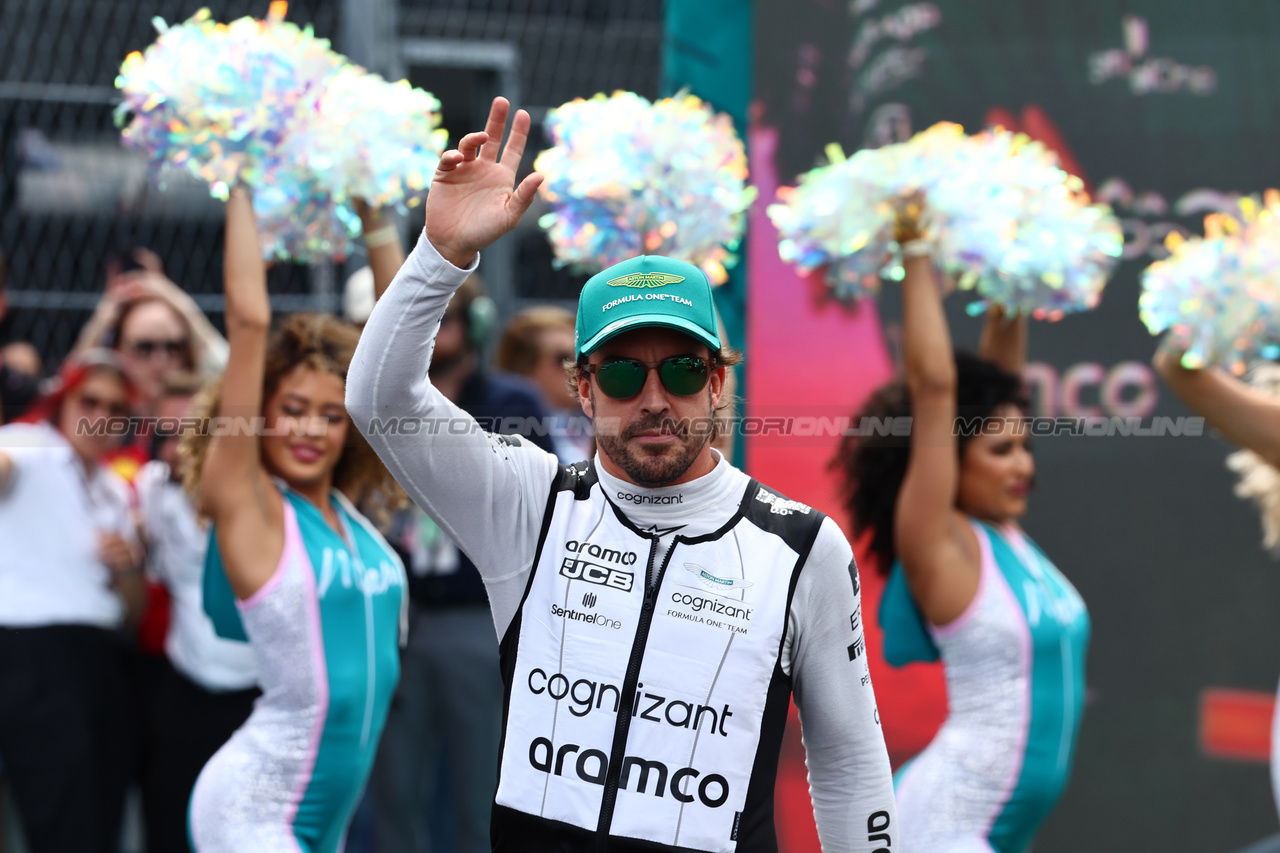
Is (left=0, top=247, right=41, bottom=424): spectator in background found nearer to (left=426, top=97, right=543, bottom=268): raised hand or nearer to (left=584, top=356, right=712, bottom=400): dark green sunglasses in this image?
(left=426, top=97, right=543, bottom=268): raised hand

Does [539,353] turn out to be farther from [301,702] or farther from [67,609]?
[301,702]

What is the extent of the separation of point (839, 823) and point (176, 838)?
2.84 m

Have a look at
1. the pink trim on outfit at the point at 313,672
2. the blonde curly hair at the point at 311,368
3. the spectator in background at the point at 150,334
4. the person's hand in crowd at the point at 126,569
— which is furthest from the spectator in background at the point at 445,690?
the pink trim on outfit at the point at 313,672

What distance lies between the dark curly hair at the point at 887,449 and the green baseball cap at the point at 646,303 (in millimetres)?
1668

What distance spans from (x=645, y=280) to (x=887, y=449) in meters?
1.79

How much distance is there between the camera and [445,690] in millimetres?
4391

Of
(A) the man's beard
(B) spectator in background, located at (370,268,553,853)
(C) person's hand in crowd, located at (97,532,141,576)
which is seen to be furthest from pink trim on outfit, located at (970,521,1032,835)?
(C) person's hand in crowd, located at (97,532,141,576)

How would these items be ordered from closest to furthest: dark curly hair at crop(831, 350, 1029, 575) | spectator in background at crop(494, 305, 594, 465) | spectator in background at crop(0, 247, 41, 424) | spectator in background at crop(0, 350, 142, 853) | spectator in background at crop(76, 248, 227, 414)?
dark curly hair at crop(831, 350, 1029, 575) → spectator in background at crop(0, 350, 142, 853) → spectator in background at crop(0, 247, 41, 424) → spectator in background at crop(76, 248, 227, 414) → spectator in background at crop(494, 305, 594, 465)

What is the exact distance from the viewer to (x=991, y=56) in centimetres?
436

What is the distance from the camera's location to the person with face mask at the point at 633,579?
1.94 m

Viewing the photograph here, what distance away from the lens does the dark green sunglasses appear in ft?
6.59

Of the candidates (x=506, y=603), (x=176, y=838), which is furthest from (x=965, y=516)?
(x=176, y=838)

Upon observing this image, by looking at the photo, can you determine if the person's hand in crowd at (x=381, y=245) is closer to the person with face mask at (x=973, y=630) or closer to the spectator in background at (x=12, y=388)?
the person with face mask at (x=973, y=630)

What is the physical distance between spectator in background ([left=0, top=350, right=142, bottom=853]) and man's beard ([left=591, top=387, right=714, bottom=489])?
2776 mm
